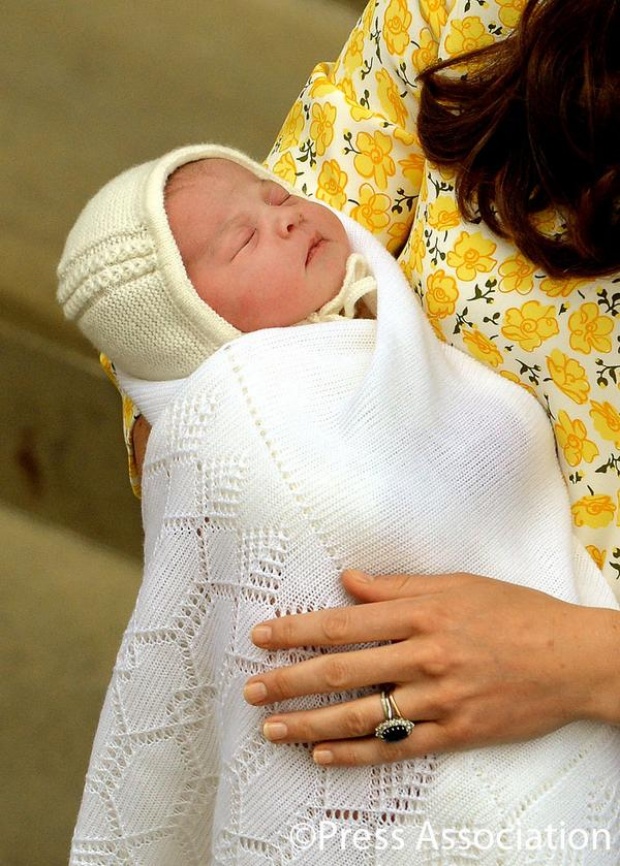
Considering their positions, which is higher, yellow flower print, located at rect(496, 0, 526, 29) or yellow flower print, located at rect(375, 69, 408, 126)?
yellow flower print, located at rect(496, 0, 526, 29)

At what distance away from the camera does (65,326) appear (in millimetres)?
1495

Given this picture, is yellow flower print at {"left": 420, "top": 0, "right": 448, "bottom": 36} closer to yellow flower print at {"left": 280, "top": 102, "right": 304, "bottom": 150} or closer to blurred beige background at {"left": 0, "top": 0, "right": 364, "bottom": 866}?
yellow flower print at {"left": 280, "top": 102, "right": 304, "bottom": 150}

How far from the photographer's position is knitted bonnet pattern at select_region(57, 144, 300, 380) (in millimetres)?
937

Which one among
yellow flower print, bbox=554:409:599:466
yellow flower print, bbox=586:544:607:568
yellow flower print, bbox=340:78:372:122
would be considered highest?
yellow flower print, bbox=340:78:372:122

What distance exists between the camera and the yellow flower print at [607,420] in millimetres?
910

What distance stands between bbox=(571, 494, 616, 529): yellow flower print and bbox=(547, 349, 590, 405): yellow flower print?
11 cm

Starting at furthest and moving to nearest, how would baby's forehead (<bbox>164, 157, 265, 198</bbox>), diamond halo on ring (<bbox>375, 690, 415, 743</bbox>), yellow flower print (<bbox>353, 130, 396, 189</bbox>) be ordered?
yellow flower print (<bbox>353, 130, 396, 189</bbox>) → baby's forehead (<bbox>164, 157, 265, 198</bbox>) → diamond halo on ring (<bbox>375, 690, 415, 743</bbox>)

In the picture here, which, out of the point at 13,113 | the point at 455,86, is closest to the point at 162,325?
the point at 455,86

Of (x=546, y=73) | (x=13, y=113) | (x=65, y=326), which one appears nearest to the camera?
(x=546, y=73)

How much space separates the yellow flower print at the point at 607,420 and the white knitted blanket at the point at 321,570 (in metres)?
0.06

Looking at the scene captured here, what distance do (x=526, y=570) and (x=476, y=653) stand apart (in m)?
0.15

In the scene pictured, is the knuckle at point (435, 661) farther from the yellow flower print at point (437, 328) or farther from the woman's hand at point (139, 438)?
the woman's hand at point (139, 438)

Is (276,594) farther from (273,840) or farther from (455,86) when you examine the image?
(455,86)

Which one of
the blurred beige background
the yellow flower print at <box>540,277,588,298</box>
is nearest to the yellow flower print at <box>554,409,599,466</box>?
the yellow flower print at <box>540,277,588,298</box>
